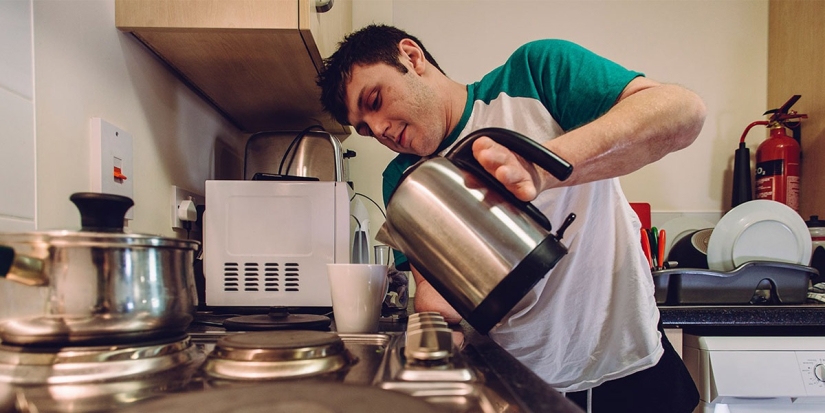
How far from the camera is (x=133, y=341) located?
1.33 feet

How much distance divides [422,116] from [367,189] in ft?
2.64

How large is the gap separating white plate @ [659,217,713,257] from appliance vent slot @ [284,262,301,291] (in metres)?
1.23

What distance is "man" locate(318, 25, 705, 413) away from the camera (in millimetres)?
804

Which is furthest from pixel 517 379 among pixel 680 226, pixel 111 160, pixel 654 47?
pixel 654 47

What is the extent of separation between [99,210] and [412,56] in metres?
0.62

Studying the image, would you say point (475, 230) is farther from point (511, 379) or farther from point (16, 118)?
point (16, 118)

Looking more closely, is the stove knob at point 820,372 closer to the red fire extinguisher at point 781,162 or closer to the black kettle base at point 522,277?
the red fire extinguisher at point 781,162

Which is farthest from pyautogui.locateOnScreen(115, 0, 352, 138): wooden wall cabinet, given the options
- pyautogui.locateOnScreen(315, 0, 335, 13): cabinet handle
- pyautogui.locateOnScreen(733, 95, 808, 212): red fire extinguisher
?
pyautogui.locateOnScreen(733, 95, 808, 212): red fire extinguisher

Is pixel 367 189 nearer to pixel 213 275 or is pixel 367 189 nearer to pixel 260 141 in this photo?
pixel 260 141

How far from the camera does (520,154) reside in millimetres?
452

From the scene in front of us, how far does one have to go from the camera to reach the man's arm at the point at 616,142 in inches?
17.9

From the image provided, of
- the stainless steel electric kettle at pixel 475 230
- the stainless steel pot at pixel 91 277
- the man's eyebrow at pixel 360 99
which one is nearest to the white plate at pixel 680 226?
the man's eyebrow at pixel 360 99

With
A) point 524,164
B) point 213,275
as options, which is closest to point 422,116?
point 524,164

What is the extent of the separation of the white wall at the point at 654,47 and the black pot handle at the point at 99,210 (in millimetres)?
1194
